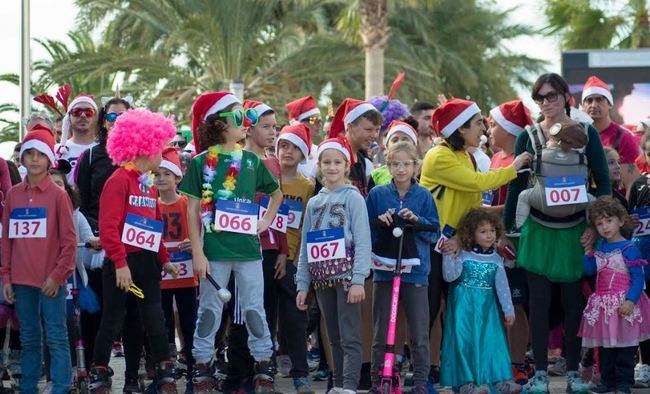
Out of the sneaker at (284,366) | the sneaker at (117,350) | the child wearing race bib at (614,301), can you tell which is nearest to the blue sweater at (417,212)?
the child wearing race bib at (614,301)

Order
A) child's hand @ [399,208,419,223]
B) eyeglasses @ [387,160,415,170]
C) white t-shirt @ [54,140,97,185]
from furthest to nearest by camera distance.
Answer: white t-shirt @ [54,140,97,185], eyeglasses @ [387,160,415,170], child's hand @ [399,208,419,223]

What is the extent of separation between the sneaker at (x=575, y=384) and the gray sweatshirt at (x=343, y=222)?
66.9 inches

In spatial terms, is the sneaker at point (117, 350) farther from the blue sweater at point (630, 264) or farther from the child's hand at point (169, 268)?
the blue sweater at point (630, 264)

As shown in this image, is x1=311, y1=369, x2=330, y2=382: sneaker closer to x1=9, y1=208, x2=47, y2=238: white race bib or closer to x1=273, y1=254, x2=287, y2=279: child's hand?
x1=273, y1=254, x2=287, y2=279: child's hand

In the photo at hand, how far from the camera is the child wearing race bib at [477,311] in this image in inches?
365

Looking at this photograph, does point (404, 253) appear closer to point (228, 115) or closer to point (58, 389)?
point (228, 115)

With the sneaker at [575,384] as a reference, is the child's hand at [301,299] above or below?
above

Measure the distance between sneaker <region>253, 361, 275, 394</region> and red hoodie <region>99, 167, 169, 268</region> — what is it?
97 centimetres

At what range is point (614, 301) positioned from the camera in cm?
938

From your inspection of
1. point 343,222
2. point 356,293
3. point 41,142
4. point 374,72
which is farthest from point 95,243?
point 374,72

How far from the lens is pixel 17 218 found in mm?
9188

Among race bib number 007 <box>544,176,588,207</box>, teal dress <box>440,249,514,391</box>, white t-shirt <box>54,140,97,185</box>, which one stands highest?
white t-shirt <box>54,140,97,185</box>

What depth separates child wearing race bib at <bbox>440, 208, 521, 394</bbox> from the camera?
9273mm

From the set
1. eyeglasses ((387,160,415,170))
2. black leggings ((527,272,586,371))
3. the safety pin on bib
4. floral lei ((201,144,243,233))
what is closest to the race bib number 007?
black leggings ((527,272,586,371))
